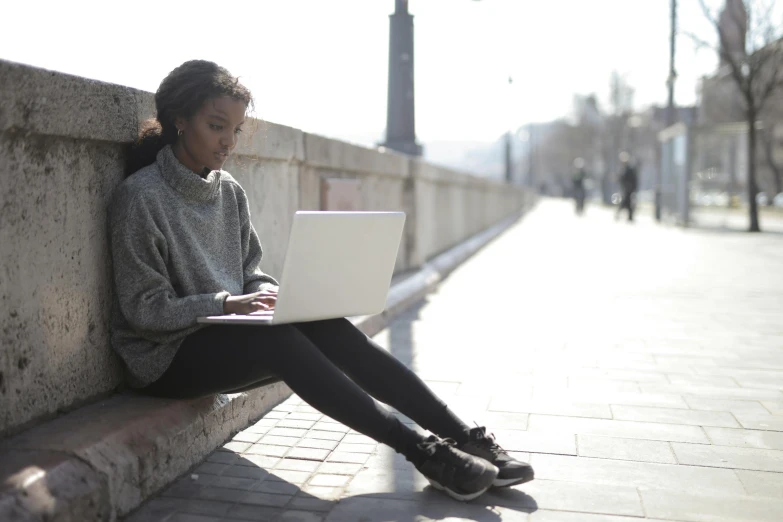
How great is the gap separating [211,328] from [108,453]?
524 millimetres

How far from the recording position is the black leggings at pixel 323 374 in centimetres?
282

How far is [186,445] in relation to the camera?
3.11 m

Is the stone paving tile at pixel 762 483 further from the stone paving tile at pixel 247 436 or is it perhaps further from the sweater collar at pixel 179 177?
the sweater collar at pixel 179 177

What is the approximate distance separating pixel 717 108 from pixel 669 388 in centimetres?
4538

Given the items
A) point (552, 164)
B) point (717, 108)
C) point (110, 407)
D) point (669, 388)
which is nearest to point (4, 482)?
point (110, 407)

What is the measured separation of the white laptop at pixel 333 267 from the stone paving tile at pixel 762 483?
141 cm

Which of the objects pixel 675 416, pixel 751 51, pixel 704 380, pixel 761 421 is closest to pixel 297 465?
pixel 675 416

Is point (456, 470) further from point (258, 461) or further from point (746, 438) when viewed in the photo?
point (746, 438)

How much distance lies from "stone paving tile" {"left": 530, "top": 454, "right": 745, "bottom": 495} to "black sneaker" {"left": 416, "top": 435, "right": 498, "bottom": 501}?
14.9 inches

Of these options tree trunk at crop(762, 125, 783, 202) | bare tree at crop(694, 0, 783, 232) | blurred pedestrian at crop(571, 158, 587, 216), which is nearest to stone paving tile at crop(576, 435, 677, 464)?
bare tree at crop(694, 0, 783, 232)

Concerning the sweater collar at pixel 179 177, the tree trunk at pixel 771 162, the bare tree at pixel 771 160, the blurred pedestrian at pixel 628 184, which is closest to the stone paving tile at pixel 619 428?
the sweater collar at pixel 179 177

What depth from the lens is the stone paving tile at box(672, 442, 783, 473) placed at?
3.27 m

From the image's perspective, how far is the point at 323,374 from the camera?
283cm

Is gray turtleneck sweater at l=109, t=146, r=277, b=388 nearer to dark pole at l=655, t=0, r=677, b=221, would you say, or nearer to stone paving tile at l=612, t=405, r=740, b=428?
stone paving tile at l=612, t=405, r=740, b=428
